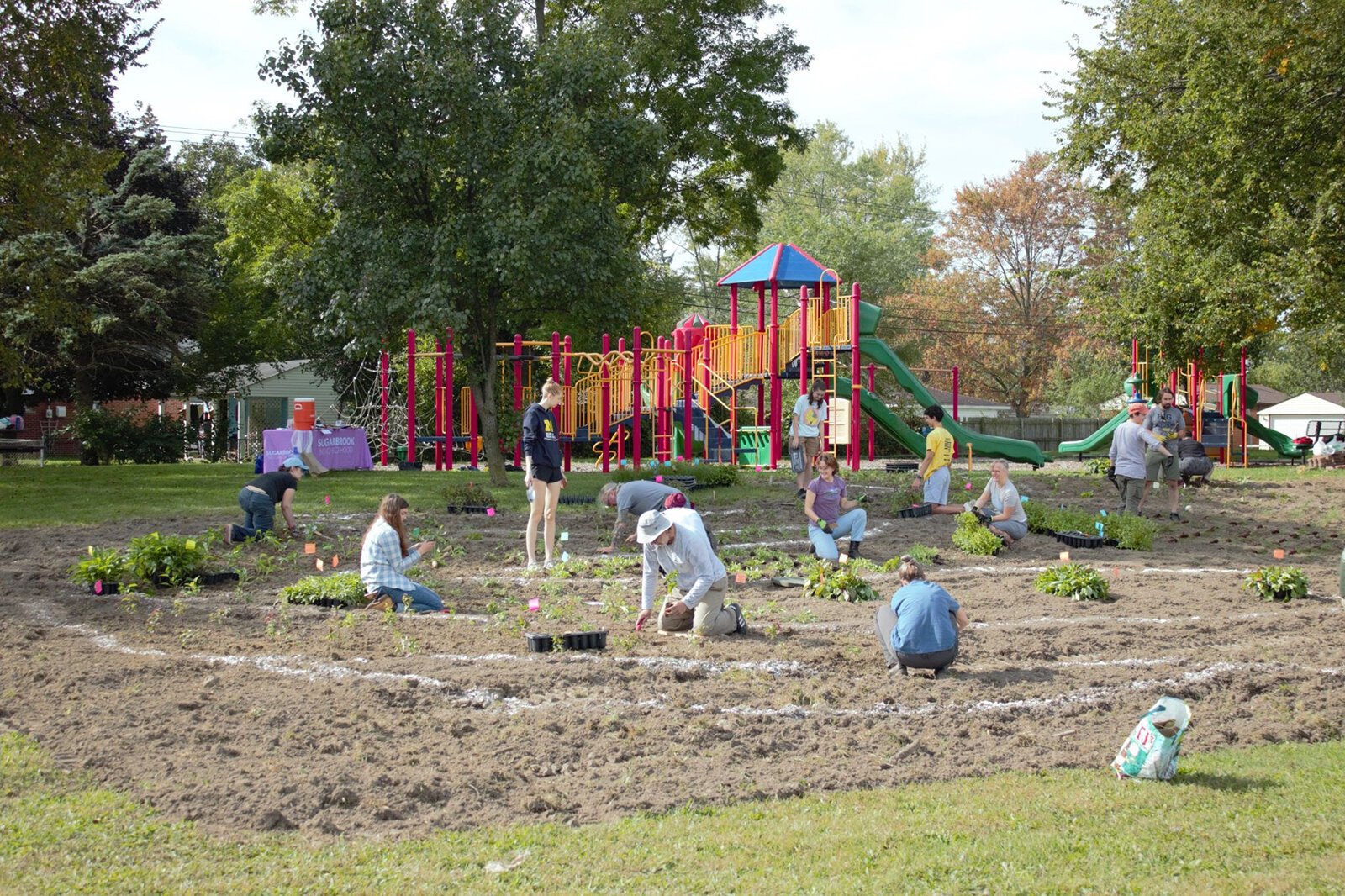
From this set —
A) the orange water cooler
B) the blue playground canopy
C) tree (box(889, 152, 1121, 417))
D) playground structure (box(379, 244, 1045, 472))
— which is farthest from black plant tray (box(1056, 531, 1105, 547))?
tree (box(889, 152, 1121, 417))

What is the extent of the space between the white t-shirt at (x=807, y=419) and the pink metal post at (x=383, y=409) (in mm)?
9882

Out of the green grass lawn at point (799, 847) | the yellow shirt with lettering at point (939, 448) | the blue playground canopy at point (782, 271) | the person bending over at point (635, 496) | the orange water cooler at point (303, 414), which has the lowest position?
the green grass lawn at point (799, 847)

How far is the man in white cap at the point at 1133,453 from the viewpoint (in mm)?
15500

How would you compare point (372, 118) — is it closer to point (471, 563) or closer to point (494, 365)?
point (494, 365)

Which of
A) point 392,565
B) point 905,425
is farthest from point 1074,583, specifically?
point 905,425

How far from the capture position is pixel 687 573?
8.73 metres

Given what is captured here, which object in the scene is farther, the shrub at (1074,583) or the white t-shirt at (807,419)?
the white t-shirt at (807,419)

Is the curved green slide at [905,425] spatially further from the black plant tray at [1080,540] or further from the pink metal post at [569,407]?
the black plant tray at [1080,540]

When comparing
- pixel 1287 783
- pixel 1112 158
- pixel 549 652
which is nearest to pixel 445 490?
pixel 549 652

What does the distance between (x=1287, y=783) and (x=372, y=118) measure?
1737cm

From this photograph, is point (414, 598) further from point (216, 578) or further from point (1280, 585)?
point (1280, 585)

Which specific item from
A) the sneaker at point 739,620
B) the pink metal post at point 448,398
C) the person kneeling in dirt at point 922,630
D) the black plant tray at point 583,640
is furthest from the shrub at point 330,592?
the pink metal post at point 448,398

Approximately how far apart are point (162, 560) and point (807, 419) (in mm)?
10165

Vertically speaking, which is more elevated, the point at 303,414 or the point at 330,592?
the point at 303,414
